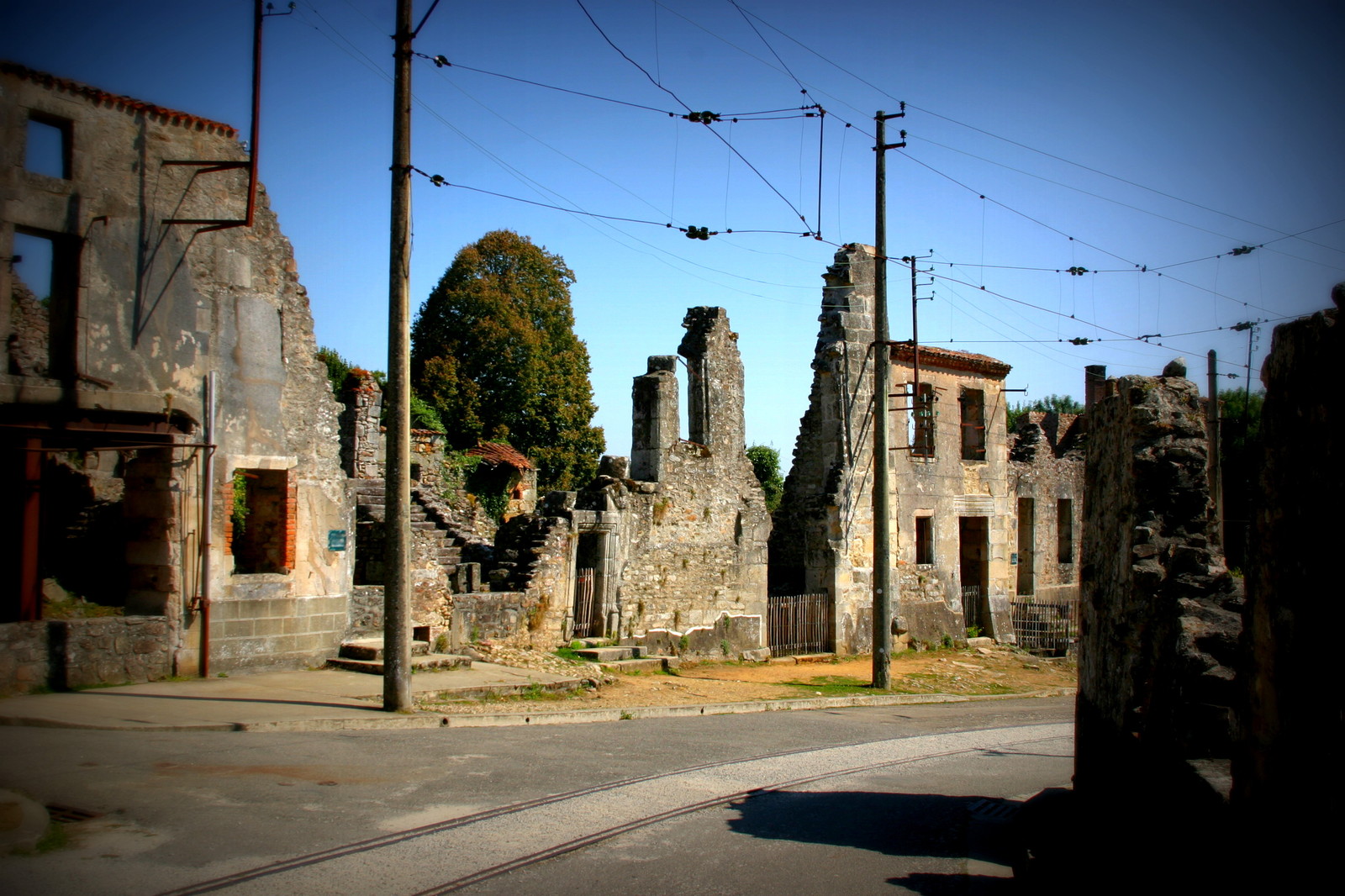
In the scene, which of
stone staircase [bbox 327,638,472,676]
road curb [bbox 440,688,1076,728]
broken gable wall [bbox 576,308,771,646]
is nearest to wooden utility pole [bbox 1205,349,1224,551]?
road curb [bbox 440,688,1076,728]

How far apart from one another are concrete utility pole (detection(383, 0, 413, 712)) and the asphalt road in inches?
44.1

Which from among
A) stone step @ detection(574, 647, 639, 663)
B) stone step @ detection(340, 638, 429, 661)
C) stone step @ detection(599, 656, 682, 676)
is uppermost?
stone step @ detection(340, 638, 429, 661)

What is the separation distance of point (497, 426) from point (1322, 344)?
121 feet

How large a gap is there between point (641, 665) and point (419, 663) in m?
4.88

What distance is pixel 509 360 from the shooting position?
40.1 metres

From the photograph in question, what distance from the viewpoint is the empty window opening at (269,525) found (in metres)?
13.9

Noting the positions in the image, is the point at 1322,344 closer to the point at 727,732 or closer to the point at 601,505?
the point at 727,732

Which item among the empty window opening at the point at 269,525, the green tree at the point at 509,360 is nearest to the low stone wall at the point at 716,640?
the empty window opening at the point at 269,525

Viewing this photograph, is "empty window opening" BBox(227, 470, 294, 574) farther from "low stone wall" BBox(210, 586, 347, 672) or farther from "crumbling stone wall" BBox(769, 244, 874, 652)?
"crumbling stone wall" BBox(769, 244, 874, 652)

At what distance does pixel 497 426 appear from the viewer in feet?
130

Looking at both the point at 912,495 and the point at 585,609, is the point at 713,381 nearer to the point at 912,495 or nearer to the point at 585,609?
the point at 585,609

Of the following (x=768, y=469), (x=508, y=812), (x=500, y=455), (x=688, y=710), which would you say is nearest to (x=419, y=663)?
(x=688, y=710)

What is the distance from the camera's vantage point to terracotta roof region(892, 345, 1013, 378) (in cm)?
2623

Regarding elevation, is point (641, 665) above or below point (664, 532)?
below
